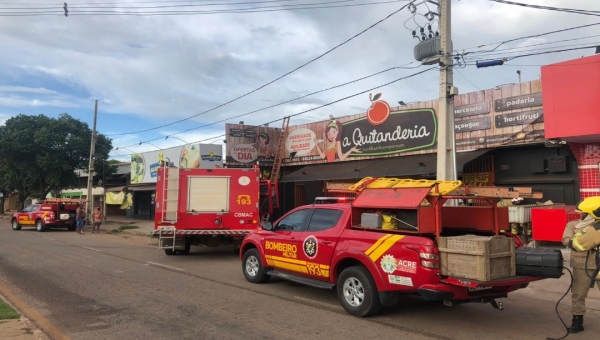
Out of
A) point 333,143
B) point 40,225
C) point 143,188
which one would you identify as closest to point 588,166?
point 333,143

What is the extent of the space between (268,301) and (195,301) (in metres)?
1.18

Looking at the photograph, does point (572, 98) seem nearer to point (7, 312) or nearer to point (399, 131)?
point (399, 131)

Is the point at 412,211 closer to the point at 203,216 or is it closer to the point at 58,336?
the point at 58,336

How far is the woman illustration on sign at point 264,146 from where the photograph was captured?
23622mm

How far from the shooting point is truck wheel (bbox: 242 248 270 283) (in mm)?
9008

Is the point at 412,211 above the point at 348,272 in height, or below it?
above

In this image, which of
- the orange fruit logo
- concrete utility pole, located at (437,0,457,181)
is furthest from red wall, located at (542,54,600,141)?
the orange fruit logo

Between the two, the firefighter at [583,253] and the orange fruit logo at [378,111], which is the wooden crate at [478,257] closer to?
the firefighter at [583,253]

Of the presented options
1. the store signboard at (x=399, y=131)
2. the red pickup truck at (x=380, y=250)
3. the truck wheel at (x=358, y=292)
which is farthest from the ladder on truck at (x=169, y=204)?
the store signboard at (x=399, y=131)

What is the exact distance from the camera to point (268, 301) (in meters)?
7.66

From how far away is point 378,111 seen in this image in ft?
61.2

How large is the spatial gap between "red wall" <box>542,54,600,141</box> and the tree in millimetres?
31079

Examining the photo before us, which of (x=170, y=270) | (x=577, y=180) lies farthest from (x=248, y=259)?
(x=577, y=180)

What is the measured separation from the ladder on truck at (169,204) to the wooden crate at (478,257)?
30.5ft
